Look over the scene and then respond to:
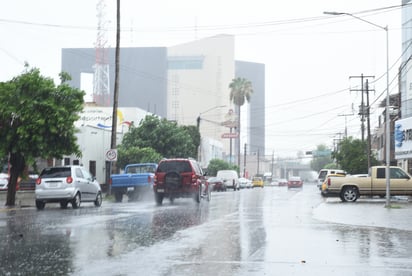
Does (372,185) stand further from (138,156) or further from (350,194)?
(138,156)

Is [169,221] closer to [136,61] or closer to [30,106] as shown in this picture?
[30,106]

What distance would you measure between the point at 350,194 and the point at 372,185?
1.19 meters

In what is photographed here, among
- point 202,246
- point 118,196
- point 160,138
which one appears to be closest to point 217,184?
point 160,138

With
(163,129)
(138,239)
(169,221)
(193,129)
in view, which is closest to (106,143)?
(163,129)

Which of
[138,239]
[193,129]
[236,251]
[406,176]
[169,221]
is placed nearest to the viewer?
[236,251]

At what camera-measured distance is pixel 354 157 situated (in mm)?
60812

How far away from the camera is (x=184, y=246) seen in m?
11.3

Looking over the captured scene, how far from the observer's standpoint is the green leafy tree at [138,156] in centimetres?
4650

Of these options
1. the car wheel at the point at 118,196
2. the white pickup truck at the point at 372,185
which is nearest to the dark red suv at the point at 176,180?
the car wheel at the point at 118,196

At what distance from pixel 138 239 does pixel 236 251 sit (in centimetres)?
251

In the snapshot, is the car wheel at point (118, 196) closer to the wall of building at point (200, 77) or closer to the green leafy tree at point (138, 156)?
the green leafy tree at point (138, 156)

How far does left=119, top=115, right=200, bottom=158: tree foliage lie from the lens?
2080 inches

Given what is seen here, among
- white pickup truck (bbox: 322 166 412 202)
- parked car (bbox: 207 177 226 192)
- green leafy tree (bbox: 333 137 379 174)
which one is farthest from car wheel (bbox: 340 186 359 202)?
green leafy tree (bbox: 333 137 379 174)

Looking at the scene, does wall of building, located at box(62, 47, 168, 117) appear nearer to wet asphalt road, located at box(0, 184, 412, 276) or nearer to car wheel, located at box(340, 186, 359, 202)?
car wheel, located at box(340, 186, 359, 202)
